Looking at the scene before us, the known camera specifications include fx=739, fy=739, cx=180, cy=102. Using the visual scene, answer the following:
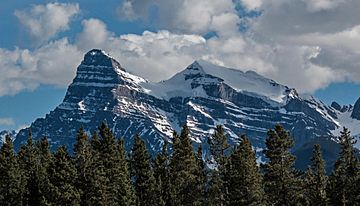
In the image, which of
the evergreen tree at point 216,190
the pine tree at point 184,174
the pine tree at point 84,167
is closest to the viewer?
the evergreen tree at point 216,190

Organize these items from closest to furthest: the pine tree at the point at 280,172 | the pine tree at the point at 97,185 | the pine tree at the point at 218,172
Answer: the pine tree at the point at 280,172
the pine tree at the point at 97,185
the pine tree at the point at 218,172

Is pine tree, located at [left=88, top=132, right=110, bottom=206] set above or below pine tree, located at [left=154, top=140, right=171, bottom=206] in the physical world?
below

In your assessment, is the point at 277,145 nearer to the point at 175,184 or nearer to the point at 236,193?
the point at 236,193

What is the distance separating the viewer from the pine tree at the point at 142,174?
9012cm

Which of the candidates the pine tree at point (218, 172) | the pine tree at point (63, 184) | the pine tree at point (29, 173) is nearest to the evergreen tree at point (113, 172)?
the pine tree at point (63, 184)

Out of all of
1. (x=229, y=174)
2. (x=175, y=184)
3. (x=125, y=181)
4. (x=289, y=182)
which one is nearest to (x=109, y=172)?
(x=125, y=181)

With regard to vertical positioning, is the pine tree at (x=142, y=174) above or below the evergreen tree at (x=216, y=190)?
above

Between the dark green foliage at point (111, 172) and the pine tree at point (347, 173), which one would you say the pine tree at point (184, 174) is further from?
the pine tree at point (347, 173)

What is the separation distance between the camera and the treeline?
7681 centimetres

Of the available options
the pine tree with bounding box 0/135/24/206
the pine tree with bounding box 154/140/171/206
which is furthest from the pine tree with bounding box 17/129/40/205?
the pine tree with bounding box 154/140/171/206

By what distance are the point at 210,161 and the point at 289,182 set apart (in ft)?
30.8

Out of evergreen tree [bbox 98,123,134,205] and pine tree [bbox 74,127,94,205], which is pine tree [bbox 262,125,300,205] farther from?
pine tree [bbox 74,127,94,205]

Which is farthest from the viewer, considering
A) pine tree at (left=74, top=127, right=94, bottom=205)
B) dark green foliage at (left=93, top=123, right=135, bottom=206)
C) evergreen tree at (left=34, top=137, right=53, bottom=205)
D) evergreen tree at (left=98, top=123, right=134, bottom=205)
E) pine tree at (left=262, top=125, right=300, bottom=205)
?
evergreen tree at (left=34, top=137, right=53, bottom=205)

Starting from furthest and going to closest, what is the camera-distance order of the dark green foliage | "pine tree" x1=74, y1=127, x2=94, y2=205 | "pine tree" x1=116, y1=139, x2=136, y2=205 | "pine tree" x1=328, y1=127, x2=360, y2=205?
"pine tree" x1=116, y1=139, x2=136, y2=205 → "pine tree" x1=74, y1=127, x2=94, y2=205 → the dark green foliage → "pine tree" x1=328, y1=127, x2=360, y2=205
